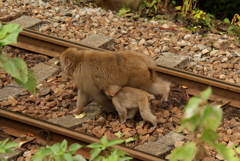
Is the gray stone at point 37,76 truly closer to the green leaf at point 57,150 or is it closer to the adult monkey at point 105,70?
the adult monkey at point 105,70

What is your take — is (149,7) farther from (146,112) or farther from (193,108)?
(193,108)

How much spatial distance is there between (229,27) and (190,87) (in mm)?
2711

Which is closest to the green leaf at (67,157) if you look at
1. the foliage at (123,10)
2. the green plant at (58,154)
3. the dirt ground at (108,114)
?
the green plant at (58,154)

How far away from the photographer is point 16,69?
11.8ft

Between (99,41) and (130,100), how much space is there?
2698 millimetres

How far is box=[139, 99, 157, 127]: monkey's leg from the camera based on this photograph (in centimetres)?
632

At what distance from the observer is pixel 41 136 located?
623 centimetres

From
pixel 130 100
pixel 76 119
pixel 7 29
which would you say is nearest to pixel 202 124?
pixel 7 29

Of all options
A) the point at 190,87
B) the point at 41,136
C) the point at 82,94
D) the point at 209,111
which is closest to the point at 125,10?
the point at 190,87

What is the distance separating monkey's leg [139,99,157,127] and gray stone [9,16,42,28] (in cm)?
368

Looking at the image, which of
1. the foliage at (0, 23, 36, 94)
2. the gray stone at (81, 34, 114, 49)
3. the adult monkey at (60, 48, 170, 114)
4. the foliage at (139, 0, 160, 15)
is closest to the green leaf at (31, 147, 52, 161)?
the foliage at (0, 23, 36, 94)

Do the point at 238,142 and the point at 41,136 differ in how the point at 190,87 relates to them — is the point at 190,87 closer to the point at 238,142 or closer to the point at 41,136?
the point at 238,142

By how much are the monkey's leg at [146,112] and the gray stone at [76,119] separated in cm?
81

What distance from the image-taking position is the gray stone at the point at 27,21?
929cm
